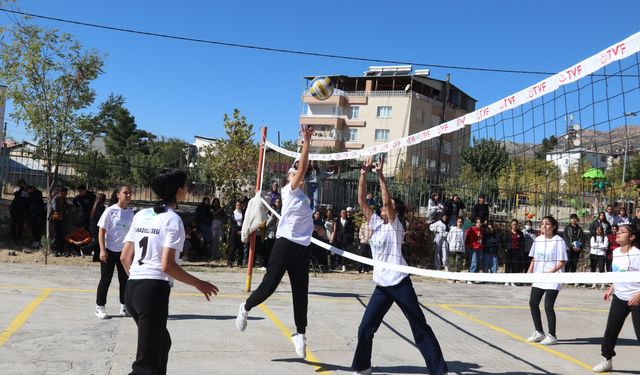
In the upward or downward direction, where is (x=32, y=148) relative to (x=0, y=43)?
downward

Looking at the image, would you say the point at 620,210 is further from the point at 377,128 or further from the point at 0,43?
the point at 377,128

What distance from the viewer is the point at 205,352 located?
6.16 m

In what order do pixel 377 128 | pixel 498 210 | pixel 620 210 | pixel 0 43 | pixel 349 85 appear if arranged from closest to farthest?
pixel 0 43 → pixel 620 210 → pixel 498 210 → pixel 377 128 → pixel 349 85

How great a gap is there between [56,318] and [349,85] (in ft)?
195

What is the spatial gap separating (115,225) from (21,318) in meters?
1.58

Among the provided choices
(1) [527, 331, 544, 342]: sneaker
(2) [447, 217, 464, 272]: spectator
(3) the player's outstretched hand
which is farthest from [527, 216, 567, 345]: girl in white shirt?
(2) [447, 217, 464, 272]: spectator

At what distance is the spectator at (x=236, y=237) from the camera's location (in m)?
14.9

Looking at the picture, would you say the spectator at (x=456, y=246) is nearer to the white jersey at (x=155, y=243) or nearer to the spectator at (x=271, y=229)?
the spectator at (x=271, y=229)

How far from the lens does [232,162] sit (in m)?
17.3

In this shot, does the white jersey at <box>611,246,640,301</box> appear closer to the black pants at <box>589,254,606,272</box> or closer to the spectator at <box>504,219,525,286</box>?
the spectator at <box>504,219,525,286</box>

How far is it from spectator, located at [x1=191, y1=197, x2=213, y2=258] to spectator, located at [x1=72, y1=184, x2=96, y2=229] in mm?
2718

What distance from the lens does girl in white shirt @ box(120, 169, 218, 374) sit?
382 centimetres

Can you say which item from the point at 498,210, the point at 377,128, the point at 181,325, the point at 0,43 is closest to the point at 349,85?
the point at 377,128

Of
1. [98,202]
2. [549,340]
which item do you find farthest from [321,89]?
[549,340]
